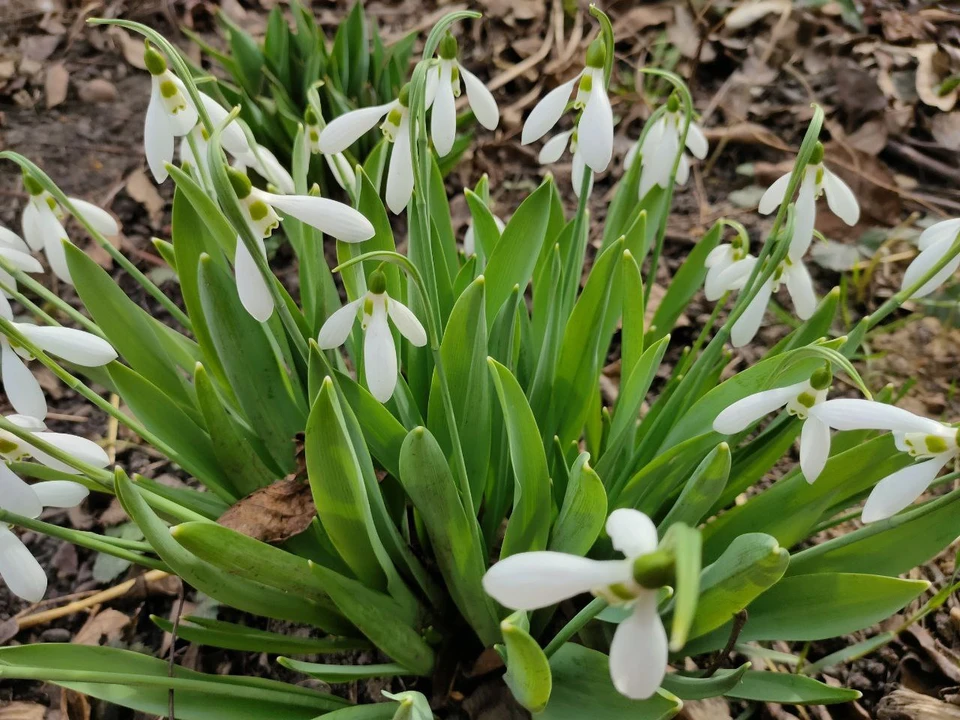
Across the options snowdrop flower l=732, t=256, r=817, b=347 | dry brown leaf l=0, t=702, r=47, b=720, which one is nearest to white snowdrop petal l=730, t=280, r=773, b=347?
snowdrop flower l=732, t=256, r=817, b=347

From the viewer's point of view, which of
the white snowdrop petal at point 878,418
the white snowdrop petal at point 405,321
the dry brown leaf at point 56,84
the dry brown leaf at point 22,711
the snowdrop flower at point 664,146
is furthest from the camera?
the dry brown leaf at point 56,84

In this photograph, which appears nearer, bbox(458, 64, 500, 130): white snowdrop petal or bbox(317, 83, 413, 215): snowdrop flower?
bbox(317, 83, 413, 215): snowdrop flower

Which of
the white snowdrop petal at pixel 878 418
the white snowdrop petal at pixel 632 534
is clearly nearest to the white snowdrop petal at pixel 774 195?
the white snowdrop petal at pixel 878 418

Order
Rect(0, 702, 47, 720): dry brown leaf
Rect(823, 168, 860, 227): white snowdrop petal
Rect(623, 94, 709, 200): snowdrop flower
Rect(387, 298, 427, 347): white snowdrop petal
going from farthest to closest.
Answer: Rect(0, 702, 47, 720): dry brown leaf < Rect(623, 94, 709, 200): snowdrop flower < Rect(823, 168, 860, 227): white snowdrop petal < Rect(387, 298, 427, 347): white snowdrop petal

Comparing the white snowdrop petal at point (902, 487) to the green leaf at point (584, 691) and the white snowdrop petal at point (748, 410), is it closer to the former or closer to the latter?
the white snowdrop petal at point (748, 410)

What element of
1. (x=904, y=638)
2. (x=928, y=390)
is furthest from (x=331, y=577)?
(x=928, y=390)

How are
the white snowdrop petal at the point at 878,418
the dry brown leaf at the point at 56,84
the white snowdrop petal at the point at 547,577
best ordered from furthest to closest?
the dry brown leaf at the point at 56,84
the white snowdrop petal at the point at 878,418
the white snowdrop petal at the point at 547,577

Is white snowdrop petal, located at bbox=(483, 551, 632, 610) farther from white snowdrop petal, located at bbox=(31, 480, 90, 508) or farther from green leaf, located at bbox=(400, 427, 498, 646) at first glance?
white snowdrop petal, located at bbox=(31, 480, 90, 508)

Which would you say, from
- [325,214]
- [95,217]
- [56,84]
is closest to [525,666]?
[325,214]
